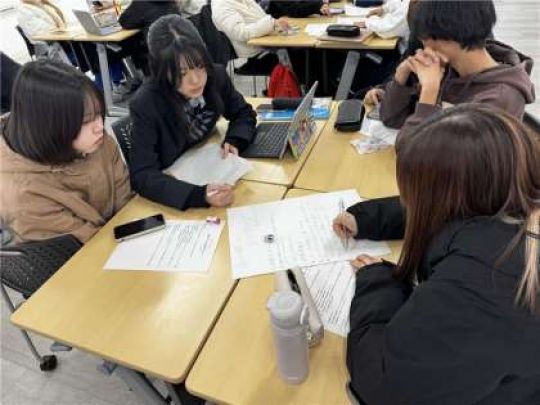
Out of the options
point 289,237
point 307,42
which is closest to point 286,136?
point 289,237

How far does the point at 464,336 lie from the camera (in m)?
0.55

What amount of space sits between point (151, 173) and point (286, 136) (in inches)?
19.4

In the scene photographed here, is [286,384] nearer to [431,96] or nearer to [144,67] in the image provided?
[431,96]

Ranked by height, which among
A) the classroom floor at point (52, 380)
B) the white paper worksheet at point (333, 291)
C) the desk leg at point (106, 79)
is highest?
the white paper worksheet at point (333, 291)

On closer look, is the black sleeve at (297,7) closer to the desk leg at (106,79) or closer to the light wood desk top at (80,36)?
the light wood desk top at (80,36)

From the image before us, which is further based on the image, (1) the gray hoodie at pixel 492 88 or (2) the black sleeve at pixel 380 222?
(1) the gray hoodie at pixel 492 88

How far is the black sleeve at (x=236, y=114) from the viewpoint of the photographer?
5.25 ft

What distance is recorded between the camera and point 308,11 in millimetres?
3230

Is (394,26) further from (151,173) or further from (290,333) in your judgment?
(290,333)

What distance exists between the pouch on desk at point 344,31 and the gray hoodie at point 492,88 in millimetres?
1129

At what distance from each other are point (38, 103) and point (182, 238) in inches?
20.1

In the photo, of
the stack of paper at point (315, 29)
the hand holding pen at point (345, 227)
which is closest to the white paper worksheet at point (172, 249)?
the hand holding pen at point (345, 227)

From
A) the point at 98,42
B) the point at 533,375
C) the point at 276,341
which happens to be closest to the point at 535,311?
the point at 533,375

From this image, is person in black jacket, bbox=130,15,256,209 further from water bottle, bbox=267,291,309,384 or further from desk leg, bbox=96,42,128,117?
desk leg, bbox=96,42,128,117
